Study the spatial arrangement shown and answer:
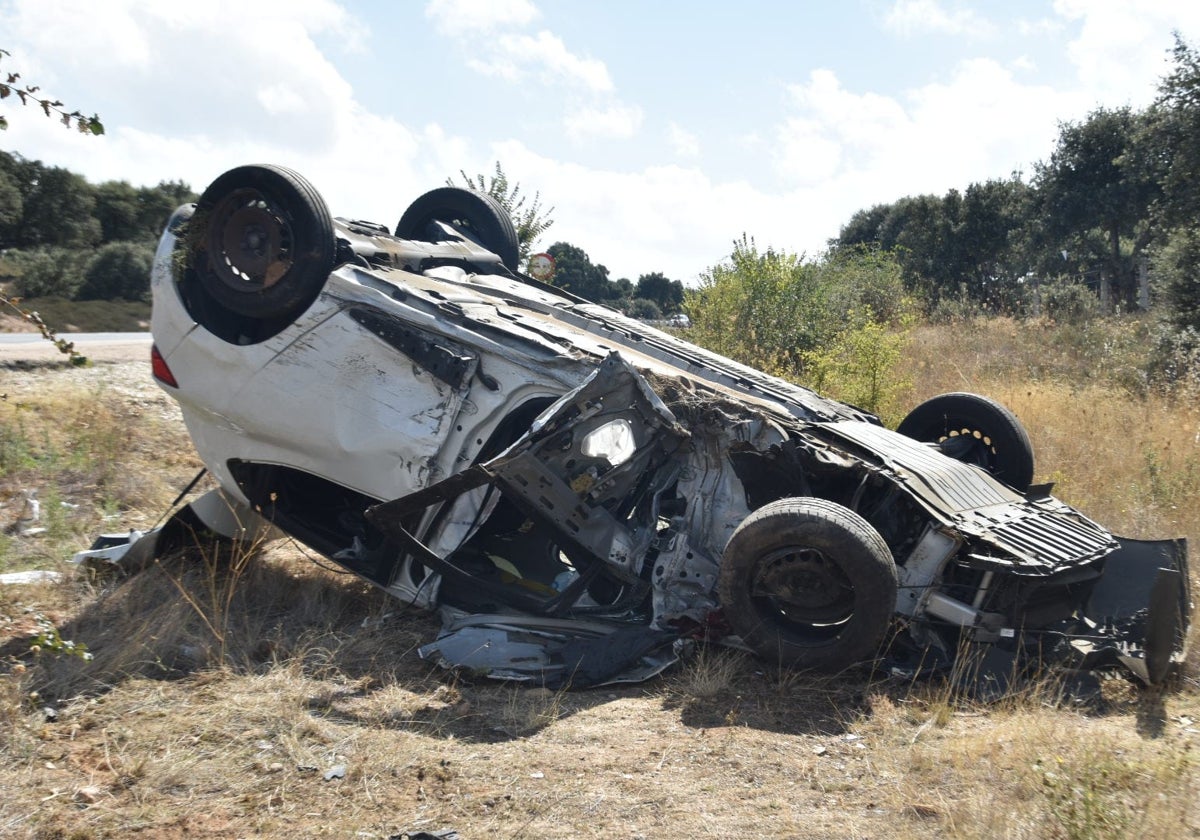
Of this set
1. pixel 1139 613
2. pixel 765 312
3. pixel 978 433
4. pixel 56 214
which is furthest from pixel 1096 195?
pixel 56 214

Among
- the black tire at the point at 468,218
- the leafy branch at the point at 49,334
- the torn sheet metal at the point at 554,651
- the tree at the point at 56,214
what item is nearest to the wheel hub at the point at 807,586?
the torn sheet metal at the point at 554,651

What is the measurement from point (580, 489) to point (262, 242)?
2218 millimetres

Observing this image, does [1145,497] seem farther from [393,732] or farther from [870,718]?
[393,732]

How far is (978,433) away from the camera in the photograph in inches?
235

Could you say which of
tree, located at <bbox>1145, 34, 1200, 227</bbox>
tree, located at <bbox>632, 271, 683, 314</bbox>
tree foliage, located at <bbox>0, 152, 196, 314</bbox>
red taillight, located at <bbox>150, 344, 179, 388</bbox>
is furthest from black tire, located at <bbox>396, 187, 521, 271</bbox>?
tree, located at <bbox>632, 271, 683, 314</bbox>

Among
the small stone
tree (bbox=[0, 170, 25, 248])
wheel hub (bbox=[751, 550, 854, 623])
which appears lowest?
the small stone

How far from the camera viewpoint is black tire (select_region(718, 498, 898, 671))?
398cm

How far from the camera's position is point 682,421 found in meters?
4.68

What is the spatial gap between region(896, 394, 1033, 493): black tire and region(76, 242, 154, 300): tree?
17.9 m

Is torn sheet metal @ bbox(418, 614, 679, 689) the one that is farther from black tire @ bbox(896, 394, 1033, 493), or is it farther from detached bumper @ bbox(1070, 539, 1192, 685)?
black tire @ bbox(896, 394, 1033, 493)

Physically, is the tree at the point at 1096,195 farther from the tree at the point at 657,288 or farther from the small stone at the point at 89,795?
the small stone at the point at 89,795

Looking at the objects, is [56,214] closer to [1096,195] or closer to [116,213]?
[116,213]

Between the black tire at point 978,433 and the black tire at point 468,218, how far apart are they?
289cm

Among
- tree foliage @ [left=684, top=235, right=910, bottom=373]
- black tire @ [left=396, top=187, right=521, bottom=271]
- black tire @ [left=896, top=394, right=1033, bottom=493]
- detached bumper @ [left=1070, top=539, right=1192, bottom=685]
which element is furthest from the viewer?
tree foliage @ [left=684, top=235, right=910, bottom=373]
